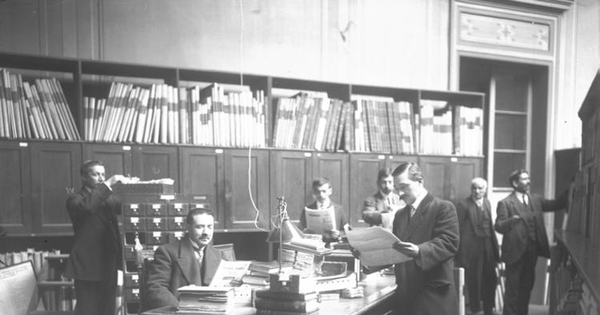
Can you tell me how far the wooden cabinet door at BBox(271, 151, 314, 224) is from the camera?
201 inches

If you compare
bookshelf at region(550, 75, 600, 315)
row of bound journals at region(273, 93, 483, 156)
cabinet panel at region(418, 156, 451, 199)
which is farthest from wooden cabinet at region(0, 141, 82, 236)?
bookshelf at region(550, 75, 600, 315)

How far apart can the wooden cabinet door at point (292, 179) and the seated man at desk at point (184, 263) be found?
5.68 ft

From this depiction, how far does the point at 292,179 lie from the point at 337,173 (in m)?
0.49

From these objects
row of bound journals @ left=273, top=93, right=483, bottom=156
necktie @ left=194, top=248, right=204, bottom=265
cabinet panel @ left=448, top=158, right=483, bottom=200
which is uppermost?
row of bound journals @ left=273, top=93, right=483, bottom=156

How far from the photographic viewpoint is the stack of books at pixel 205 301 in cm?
254

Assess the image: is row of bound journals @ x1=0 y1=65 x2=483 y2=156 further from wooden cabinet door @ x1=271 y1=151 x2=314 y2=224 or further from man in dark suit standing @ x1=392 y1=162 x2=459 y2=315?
man in dark suit standing @ x1=392 y1=162 x2=459 y2=315

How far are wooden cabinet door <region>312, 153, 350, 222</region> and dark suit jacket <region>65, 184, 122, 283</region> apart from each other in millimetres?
2011

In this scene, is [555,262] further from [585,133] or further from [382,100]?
[382,100]

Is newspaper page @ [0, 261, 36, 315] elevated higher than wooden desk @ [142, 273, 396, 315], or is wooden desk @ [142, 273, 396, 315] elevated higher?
wooden desk @ [142, 273, 396, 315]

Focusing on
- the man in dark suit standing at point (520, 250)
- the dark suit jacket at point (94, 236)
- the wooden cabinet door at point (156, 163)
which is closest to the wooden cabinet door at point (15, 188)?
the dark suit jacket at point (94, 236)

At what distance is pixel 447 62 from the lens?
6406 millimetres

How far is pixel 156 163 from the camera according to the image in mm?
4672

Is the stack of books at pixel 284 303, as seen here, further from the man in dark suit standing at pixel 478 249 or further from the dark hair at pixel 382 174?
the man in dark suit standing at pixel 478 249

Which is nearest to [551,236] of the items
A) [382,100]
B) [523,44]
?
[523,44]
